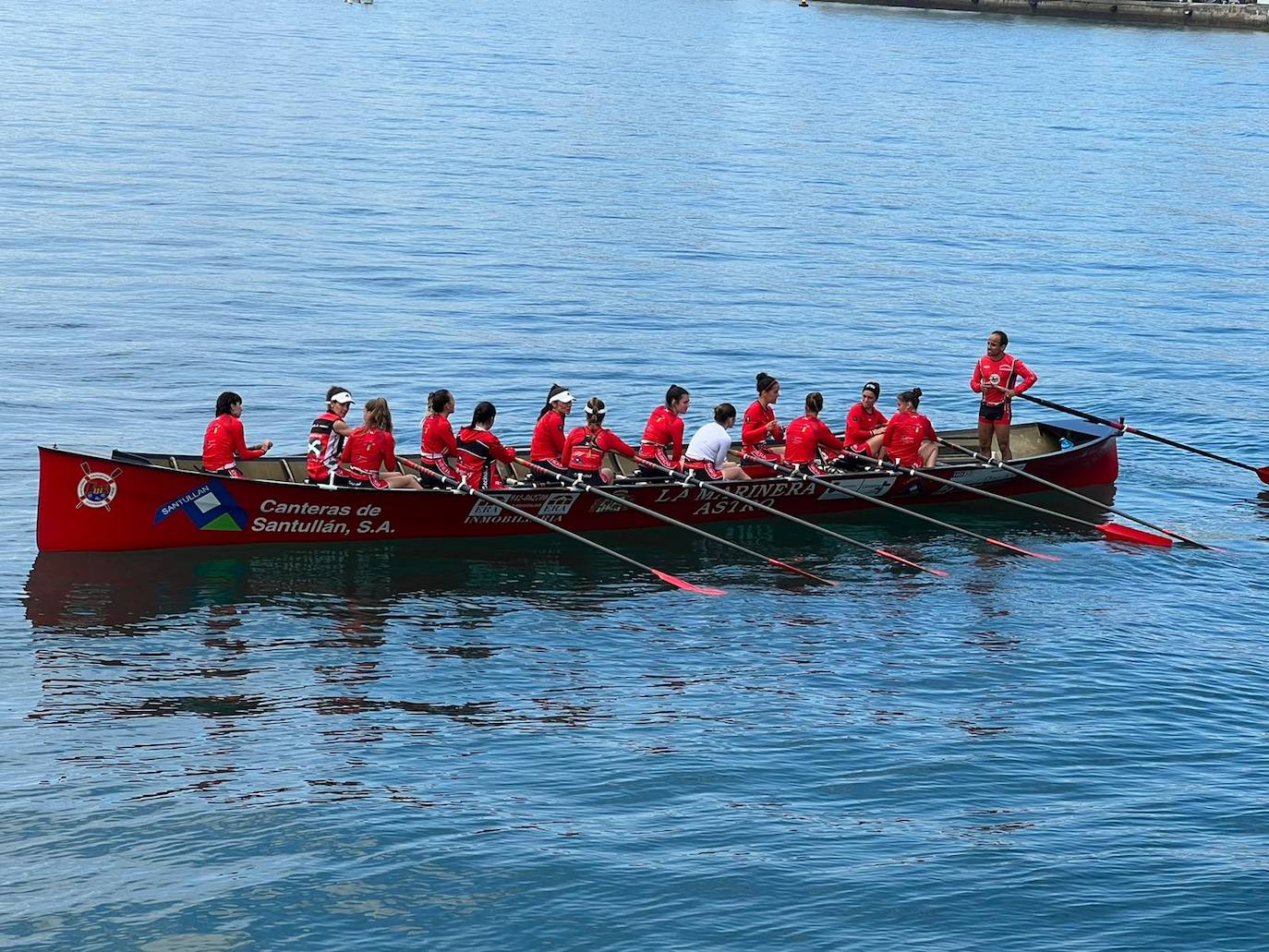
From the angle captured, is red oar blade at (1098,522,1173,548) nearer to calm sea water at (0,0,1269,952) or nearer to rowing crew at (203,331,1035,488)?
calm sea water at (0,0,1269,952)

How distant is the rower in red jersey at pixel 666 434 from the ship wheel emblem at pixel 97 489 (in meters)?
7.83

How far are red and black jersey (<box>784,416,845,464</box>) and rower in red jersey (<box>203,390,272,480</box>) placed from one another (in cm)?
838

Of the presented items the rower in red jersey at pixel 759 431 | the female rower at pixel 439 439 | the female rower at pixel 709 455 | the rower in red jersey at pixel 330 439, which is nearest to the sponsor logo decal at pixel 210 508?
the rower in red jersey at pixel 330 439

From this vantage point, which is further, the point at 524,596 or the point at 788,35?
the point at 788,35

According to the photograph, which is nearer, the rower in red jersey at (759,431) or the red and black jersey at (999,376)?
the rower in red jersey at (759,431)

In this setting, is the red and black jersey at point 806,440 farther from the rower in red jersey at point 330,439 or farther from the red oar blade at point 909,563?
the rower in red jersey at point 330,439

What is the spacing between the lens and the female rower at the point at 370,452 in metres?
22.5

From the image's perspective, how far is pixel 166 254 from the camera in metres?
44.6

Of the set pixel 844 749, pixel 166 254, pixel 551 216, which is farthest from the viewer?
pixel 551 216

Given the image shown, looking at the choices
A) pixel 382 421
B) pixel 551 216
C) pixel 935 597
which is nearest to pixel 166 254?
pixel 551 216

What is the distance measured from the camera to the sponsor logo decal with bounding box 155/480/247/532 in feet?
72.3

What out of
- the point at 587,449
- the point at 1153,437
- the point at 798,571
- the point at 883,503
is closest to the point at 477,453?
the point at 587,449

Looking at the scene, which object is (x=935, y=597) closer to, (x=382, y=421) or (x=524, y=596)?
(x=524, y=596)

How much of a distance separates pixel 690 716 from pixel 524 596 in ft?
15.0
